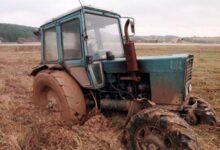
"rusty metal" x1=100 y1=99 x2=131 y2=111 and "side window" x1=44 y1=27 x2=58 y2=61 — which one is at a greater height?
"side window" x1=44 y1=27 x2=58 y2=61

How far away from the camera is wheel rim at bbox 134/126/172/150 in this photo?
387 cm

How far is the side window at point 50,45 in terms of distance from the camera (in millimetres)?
5938

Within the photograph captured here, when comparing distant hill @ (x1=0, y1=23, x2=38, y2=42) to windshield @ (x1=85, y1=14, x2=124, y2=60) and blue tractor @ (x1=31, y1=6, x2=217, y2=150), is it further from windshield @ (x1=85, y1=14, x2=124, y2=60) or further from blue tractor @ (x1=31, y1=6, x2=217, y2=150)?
windshield @ (x1=85, y1=14, x2=124, y2=60)

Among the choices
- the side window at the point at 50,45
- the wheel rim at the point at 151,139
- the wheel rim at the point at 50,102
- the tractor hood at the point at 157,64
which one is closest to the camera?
the wheel rim at the point at 151,139

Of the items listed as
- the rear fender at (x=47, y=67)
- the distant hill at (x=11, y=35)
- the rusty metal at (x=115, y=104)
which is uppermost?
the distant hill at (x=11, y=35)

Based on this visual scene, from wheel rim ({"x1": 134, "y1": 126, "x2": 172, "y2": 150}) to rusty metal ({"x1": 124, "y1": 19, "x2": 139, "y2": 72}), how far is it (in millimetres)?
1003

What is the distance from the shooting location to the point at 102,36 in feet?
18.1

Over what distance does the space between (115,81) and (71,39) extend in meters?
1.19

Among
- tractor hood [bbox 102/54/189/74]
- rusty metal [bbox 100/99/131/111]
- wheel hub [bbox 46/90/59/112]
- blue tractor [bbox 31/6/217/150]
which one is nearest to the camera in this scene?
blue tractor [bbox 31/6/217/150]

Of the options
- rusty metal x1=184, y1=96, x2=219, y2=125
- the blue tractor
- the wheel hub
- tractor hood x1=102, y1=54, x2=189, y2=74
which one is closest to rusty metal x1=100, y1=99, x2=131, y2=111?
the blue tractor

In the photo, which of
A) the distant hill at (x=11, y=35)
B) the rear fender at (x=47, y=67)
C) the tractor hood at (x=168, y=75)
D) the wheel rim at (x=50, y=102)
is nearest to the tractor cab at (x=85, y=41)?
the rear fender at (x=47, y=67)

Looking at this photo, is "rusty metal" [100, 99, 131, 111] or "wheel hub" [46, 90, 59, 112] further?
"wheel hub" [46, 90, 59, 112]

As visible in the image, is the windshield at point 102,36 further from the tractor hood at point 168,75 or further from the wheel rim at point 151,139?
the wheel rim at point 151,139

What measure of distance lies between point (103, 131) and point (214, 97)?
410 centimetres
